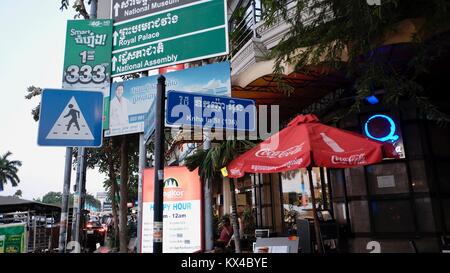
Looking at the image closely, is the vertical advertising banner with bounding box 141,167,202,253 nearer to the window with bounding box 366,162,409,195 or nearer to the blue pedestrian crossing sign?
the window with bounding box 366,162,409,195

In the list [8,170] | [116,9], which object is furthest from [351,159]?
[8,170]

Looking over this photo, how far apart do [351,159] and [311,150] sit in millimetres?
641

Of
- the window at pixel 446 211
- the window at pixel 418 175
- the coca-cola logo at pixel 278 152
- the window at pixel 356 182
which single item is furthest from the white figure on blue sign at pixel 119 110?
the window at pixel 446 211

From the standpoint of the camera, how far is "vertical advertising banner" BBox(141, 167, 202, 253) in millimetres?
7801

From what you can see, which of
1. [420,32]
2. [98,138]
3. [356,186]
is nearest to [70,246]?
[98,138]

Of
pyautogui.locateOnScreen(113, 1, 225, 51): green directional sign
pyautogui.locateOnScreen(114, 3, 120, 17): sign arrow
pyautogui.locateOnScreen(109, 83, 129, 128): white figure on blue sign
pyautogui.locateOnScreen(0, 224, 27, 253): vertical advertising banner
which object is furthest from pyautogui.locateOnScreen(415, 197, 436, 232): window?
pyautogui.locateOnScreen(0, 224, 27, 253): vertical advertising banner

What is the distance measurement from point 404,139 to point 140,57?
20.5 ft

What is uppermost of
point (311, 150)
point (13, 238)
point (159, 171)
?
point (311, 150)

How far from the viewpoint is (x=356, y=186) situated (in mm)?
8172

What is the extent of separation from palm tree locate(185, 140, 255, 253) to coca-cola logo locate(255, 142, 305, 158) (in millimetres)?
1542

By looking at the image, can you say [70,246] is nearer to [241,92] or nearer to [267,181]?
[241,92]

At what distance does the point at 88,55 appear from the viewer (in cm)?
780

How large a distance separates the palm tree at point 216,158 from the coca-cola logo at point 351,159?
2.59 m

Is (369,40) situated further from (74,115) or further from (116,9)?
(116,9)
